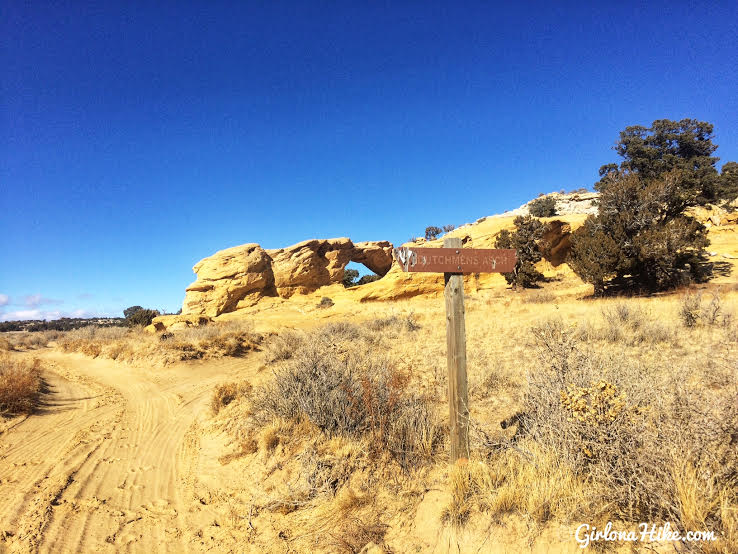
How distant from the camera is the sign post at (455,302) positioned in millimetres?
3537

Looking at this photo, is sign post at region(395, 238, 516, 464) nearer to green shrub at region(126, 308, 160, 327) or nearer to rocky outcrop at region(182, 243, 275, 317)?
rocky outcrop at region(182, 243, 275, 317)

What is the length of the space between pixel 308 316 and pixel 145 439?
16.9 m

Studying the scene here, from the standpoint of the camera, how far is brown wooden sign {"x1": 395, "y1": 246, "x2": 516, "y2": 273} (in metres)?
3.51

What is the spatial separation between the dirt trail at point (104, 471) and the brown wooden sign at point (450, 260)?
11.0 ft

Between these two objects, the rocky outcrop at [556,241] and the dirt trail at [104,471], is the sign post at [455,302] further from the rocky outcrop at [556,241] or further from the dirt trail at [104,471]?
the rocky outcrop at [556,241]

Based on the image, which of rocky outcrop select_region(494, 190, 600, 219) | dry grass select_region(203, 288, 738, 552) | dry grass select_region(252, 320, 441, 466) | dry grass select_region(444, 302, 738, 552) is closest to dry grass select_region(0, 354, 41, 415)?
dry grass select_region(203, 288, 738, 552)

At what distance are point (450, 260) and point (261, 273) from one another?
26.7 metres

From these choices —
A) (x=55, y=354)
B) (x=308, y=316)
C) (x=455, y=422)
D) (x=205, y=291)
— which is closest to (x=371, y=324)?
(x=308, y=316)

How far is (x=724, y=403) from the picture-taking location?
2.69 meters

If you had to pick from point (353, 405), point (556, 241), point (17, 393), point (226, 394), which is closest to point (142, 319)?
point (17, 393)

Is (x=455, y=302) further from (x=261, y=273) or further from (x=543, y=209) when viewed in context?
(x=543, y=209)

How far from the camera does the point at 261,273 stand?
28.5 m

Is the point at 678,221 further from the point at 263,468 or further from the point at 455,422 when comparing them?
the point at 263,468

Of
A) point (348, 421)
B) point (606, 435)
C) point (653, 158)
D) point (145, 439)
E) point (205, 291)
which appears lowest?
point (145, 439)
